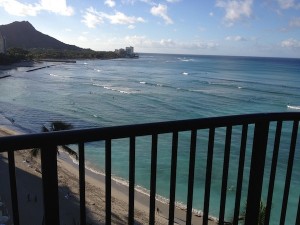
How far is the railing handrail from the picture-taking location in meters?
1.55

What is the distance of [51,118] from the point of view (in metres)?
32.5

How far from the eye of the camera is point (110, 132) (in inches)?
70.0

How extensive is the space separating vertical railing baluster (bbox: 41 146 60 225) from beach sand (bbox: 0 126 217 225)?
10.3 m

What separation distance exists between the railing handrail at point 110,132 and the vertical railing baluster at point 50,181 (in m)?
0.06

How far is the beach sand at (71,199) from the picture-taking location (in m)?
12.7

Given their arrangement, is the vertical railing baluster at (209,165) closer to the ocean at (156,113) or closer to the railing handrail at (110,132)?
the railing handrail at (110,132)

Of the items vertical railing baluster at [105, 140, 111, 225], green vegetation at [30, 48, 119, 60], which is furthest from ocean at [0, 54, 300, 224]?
green vegetation at [30, 48, 119, 60]

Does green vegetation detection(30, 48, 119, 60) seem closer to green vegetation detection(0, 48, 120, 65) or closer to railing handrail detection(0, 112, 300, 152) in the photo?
green vegetation detection(0, 48, 120, 65)

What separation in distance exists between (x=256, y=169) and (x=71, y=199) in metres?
13.1

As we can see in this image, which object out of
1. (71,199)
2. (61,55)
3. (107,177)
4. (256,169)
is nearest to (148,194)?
(71,199)

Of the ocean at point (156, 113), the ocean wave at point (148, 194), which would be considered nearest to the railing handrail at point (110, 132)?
the ocean wave at point (148, 194)

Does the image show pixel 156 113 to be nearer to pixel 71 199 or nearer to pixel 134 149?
pixel 71 199

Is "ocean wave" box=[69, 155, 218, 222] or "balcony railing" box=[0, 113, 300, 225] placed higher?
"balcony railing" box=[0, 113, 300, 225]

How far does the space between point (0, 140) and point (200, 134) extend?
2434 centimetres
